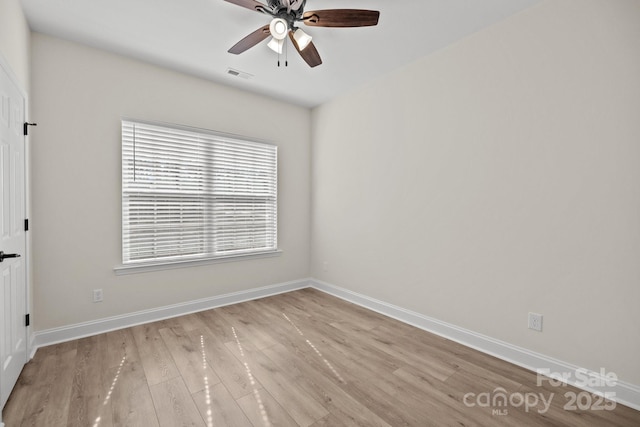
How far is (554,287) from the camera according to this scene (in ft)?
7.06

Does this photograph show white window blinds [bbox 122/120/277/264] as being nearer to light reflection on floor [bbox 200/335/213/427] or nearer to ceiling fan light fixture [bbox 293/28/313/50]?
light reflection on floor [bbox 200/335/213/427]

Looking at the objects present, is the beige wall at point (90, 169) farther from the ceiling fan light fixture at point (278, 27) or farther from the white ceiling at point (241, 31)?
the ceiling fan light fixture at point (278, 27)

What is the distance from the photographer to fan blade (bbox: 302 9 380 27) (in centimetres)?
186

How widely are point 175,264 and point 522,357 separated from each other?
3.49 m

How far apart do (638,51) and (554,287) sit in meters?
1.64

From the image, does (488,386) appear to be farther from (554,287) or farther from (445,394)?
(554,287)

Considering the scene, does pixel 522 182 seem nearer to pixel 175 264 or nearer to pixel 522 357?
pixel 522 357

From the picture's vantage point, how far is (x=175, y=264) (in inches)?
129

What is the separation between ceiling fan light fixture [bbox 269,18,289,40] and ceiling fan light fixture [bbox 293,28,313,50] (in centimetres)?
9

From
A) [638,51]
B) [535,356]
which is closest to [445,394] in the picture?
[535,356]

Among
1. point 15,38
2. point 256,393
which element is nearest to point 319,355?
point 256,393

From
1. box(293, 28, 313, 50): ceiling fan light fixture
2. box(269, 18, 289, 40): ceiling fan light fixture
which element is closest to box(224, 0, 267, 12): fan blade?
box(269, 18, 289, 40): ceiling fan light fixture

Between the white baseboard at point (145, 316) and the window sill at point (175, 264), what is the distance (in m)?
0.44

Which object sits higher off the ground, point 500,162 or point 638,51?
point 638,51
